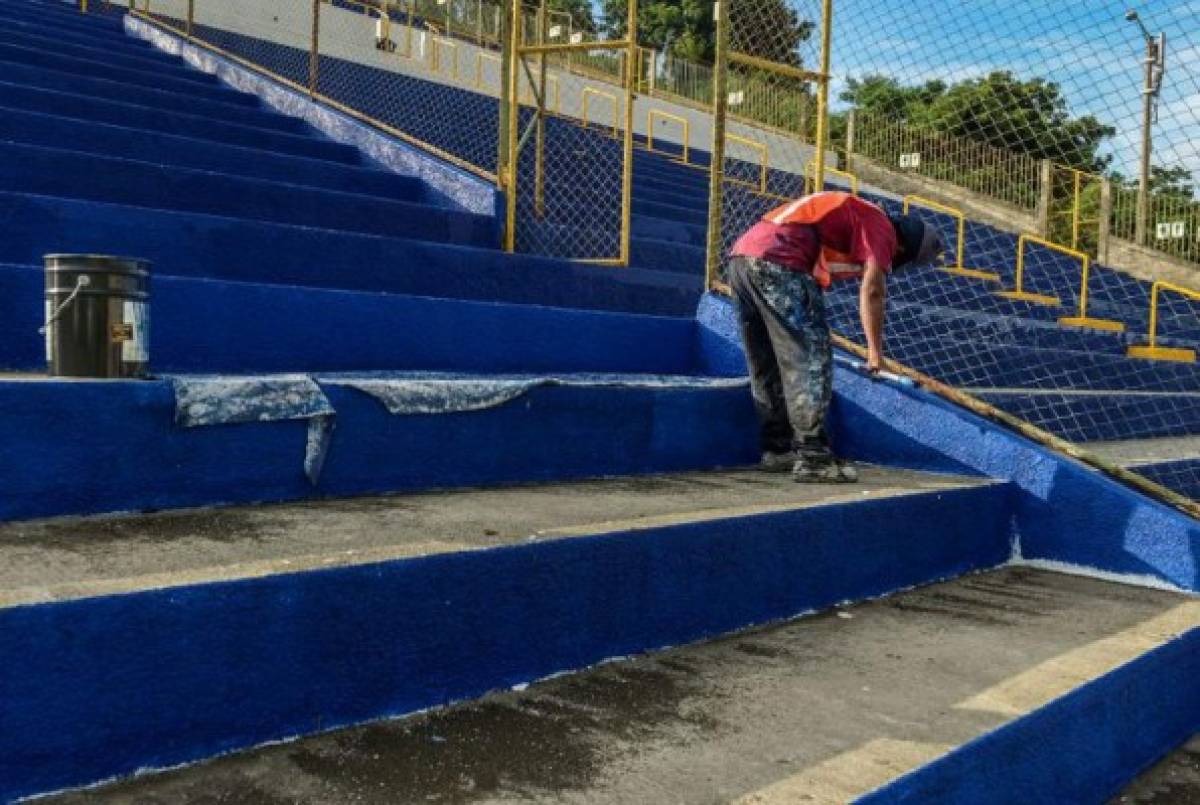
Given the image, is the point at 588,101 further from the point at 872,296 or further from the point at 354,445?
the point at 354,445

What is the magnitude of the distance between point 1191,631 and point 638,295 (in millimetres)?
3195

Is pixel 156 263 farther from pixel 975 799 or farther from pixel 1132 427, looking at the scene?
pixel 1132 427

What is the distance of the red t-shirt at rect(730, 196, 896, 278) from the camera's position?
3855 millimetres

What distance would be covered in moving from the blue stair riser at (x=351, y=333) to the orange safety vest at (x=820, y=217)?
903 millimetres

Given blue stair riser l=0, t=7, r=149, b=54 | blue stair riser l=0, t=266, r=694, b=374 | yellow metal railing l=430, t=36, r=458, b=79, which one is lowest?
blue stair riser l=0, t=266, r=694, b=374

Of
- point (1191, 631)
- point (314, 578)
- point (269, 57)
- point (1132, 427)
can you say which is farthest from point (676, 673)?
point (269, 57)

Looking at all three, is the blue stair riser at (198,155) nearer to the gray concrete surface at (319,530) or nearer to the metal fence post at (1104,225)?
the gray concrete surface at (319,530)

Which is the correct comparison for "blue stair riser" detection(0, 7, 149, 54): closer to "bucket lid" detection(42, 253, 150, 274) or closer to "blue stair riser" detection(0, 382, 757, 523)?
"bucket lid" detection(42, 253, 150, 274)

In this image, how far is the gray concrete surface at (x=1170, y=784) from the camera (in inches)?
93.6

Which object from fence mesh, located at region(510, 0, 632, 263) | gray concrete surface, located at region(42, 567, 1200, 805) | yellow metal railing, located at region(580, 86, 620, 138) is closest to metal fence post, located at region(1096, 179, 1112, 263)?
yellow metal railing, located at region(580, 86, 620, 138)

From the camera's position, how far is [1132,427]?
6.13 metres

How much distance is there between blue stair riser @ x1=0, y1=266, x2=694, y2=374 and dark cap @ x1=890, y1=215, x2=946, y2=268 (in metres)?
1.16

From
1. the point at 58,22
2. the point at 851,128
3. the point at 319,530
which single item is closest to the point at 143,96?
the point at 58,22

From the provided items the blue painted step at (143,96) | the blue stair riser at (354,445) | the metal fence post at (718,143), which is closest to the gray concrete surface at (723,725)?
the blue stair riser at (354,445)
